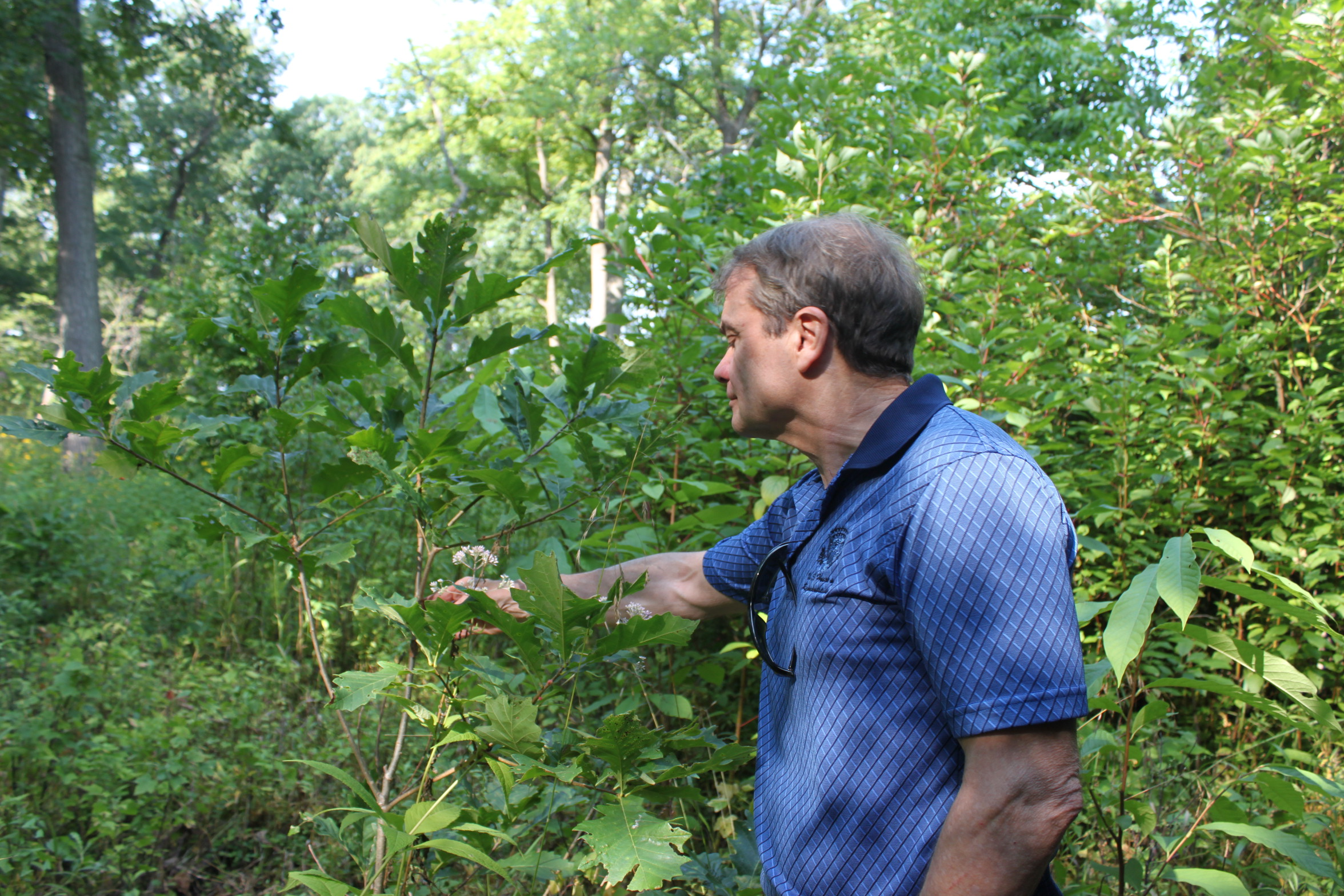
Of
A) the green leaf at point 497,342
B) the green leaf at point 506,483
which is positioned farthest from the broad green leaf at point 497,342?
the green leaf at point 506,483

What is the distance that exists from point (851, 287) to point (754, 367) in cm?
22

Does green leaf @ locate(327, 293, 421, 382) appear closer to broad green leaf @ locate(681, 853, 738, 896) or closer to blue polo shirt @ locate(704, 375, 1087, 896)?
blue polo shirt @ locate(704, 375, 1087, 896)

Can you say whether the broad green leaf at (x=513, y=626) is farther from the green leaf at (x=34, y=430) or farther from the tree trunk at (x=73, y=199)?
the tree trunk at (x=73, y=199)

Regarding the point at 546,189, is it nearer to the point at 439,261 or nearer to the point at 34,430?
the point at 439,261

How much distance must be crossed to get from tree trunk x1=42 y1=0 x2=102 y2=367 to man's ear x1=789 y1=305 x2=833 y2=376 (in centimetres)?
1341

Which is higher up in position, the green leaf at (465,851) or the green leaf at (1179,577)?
the green leaf at (1179,577)

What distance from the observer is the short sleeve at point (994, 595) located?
3.27 ft

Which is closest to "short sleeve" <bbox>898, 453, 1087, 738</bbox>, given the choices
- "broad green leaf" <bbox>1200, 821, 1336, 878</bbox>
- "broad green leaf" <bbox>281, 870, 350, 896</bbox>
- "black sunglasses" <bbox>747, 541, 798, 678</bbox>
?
"black sunglasses" <bbox>747, 541, 798, 678</bbox>

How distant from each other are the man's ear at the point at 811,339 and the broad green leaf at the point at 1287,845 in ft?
3.16

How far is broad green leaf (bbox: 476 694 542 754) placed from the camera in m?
1.18

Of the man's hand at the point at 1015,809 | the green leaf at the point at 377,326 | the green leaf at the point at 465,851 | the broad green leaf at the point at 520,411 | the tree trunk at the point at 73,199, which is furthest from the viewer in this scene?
the tree trunk at the point at 73,199

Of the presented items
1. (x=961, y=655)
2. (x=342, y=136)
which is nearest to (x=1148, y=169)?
(x=961, y=655)

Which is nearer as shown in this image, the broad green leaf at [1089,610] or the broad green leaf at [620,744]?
the broad green leaf at [620,744]

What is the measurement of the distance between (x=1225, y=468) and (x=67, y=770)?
443 cm
